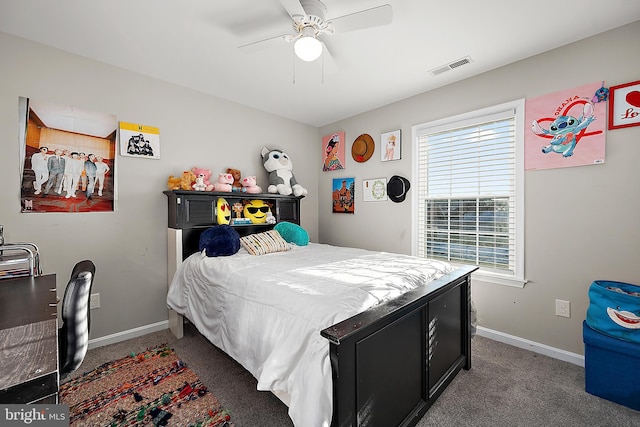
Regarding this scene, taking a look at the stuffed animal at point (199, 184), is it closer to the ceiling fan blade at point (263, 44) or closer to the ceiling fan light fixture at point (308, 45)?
the ceiling fan blade at point (263, 44)

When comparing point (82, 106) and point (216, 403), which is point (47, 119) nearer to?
point (82, 106)

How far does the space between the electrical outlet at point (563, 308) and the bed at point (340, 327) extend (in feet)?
2.68

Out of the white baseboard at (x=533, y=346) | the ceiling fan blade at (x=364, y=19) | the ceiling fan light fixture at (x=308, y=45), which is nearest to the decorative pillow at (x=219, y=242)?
the ceiling fan light fixture at (x=308, y=45)

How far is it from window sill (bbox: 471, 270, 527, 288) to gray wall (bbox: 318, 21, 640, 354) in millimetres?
40

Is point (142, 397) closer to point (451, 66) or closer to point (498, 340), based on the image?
point (498, 340)

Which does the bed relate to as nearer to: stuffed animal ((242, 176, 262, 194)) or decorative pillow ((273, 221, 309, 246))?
decorative pillow ((273, 221, 309, 246))

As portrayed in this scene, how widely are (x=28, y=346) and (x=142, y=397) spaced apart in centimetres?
133

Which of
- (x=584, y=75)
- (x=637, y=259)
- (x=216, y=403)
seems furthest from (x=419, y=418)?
(x=584, y=75)

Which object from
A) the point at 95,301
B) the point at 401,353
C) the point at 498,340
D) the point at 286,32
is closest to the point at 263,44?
the point at 286,32

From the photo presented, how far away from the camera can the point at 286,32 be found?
6.88 ft

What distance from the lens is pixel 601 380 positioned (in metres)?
1.76

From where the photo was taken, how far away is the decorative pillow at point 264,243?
8.54 feet

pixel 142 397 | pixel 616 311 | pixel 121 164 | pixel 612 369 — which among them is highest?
pixel 121 164

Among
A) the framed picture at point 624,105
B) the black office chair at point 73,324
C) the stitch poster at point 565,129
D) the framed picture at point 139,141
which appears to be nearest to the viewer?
the black office chair at point 73,324
